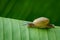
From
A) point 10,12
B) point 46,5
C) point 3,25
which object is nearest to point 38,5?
point 46,5

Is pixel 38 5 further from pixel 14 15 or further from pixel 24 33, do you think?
pixel 24 33

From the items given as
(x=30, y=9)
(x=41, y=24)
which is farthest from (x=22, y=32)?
(x=30, y=9)

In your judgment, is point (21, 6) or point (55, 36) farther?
point (21, 6)

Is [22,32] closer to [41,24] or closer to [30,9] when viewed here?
[41,24]

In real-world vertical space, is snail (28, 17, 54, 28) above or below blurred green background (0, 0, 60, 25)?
below

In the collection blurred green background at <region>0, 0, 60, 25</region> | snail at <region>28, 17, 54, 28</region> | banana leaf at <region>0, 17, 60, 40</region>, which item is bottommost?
banana leaf at <region>0, 17, 60, 40</region>
